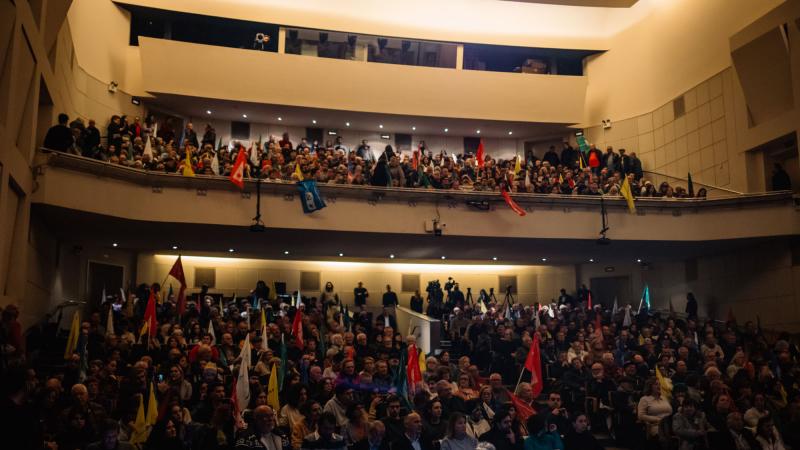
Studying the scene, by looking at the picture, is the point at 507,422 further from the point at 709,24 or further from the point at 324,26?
the point at 324,26

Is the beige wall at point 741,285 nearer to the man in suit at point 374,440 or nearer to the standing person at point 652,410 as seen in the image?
the standing person at point 652,410

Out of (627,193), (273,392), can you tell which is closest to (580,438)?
(273,392)

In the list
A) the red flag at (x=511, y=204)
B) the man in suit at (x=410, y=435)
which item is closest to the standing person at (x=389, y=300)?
the red flag at (x=511, y=204)

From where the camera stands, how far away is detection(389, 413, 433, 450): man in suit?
872 cm

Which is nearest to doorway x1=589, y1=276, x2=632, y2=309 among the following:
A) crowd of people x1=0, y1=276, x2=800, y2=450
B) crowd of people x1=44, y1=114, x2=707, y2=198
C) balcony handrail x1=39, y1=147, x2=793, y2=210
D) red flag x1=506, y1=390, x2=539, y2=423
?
crowd of people x1=44, y1=114, x2=707, y2=198

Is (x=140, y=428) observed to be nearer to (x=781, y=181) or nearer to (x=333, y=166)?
(x=333, y=166)

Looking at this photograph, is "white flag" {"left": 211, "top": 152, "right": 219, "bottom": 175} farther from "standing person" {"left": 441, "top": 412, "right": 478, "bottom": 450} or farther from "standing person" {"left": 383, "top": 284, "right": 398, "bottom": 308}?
"standing person" {"left": 441, "top": 412, "right": 478, "bottom": 450}

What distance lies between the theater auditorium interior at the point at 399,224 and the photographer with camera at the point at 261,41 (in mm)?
70

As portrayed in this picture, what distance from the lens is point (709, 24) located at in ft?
79.0

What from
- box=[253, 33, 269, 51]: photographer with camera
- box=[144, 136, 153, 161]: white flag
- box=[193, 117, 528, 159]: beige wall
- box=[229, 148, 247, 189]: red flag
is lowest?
box=[229, 148, 247, 189]: red flag

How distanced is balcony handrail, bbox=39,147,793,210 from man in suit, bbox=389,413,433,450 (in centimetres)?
1109

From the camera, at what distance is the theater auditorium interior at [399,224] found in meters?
10.7

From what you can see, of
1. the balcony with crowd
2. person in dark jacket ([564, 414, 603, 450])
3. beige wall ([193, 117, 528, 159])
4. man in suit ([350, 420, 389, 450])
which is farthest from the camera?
beige wall ([193, 117, 528, 159])

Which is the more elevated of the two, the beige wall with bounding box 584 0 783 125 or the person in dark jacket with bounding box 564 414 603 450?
the beige wall with bounding box 584 0 783 125
